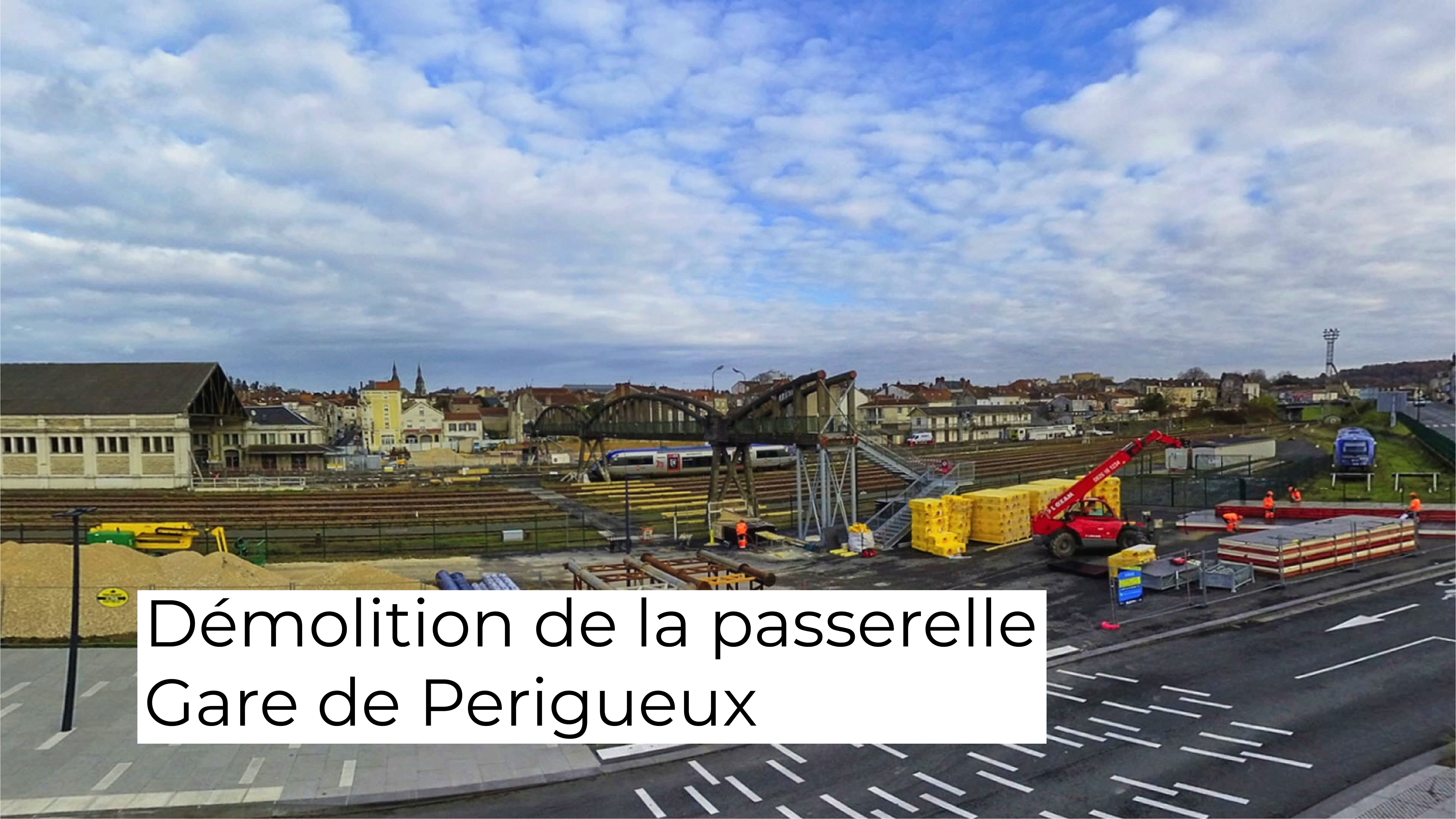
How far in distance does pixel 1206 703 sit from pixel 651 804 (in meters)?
10.2

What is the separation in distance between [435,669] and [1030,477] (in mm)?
50569

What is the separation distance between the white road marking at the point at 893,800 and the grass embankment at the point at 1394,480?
36864mm

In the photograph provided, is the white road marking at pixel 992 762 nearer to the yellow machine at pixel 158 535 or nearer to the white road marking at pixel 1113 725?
the white road marking at pixel 1113 725

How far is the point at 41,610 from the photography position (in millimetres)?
19016

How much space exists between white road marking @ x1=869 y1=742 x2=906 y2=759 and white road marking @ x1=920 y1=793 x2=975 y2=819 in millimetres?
1241

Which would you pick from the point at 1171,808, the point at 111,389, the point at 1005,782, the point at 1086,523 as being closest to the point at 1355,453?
the point at 1086,523

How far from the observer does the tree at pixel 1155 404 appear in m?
141

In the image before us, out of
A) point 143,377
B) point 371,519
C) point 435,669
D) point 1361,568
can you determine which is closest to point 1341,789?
point 435,669

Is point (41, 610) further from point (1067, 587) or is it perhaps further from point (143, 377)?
point (143, 377)

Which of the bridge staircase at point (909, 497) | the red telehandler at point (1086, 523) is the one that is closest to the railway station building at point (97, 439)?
the bridge staircase at point (909, 497)

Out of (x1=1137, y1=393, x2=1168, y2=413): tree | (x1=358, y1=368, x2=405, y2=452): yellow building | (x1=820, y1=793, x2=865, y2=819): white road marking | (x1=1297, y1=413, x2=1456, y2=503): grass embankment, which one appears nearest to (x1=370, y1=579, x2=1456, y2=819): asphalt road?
(x1=820, y1=793, x2=865, y2=819): white road marking

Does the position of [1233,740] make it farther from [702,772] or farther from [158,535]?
[158,535]

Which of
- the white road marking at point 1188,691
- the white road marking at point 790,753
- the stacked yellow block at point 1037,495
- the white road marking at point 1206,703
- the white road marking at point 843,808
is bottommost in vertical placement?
the white road marking at point 790,753

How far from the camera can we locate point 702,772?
40.3 ft
